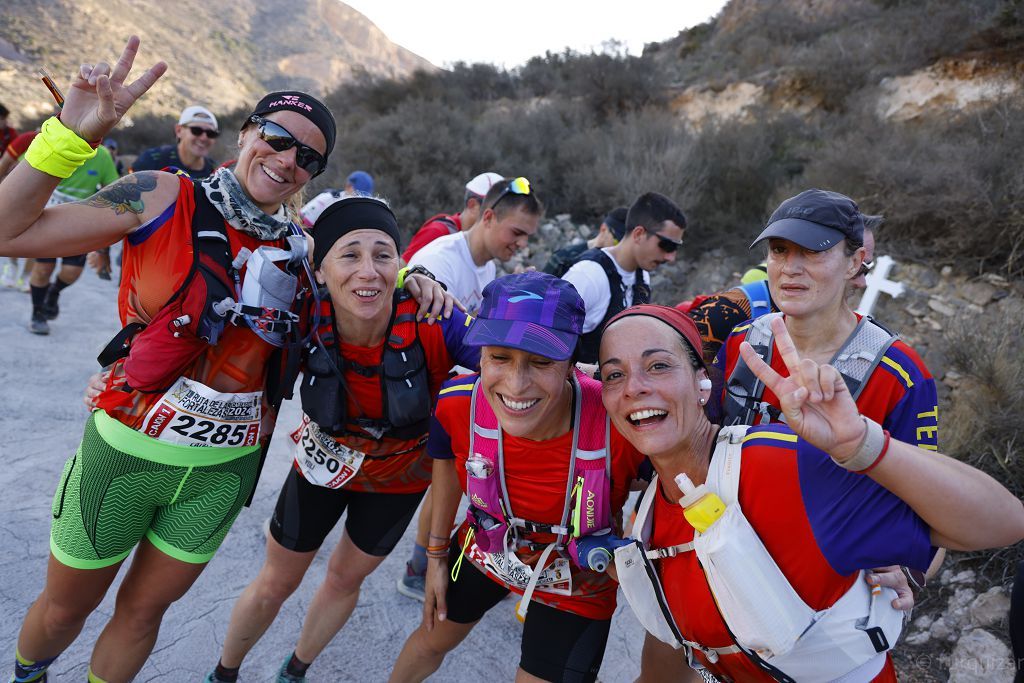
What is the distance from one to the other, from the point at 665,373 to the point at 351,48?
7496 cm

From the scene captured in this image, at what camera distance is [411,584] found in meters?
3.69

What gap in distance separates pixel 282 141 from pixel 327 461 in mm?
1266

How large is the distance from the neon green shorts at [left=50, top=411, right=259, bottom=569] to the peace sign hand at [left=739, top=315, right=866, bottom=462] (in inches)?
76.1

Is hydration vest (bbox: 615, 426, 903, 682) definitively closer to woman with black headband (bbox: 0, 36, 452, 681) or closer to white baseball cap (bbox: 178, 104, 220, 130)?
woman with black headband (bbox: 0, 36, 452, 681)

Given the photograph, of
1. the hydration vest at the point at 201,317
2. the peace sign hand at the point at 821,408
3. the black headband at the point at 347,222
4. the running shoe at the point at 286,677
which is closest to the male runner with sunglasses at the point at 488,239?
the black headband at the point at 347,222

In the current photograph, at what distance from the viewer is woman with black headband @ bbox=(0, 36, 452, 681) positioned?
80.5 inches

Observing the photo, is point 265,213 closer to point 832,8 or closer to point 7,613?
point 7,613

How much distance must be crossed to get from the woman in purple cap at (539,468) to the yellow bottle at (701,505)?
1.38ft

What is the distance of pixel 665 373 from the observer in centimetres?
174

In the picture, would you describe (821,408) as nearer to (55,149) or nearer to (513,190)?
(55,149)

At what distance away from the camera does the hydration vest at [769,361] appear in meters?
2.10

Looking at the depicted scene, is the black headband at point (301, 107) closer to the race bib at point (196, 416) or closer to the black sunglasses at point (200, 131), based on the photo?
the race bib at point (196, 416)

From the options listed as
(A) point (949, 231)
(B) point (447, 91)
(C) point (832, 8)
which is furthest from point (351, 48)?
(A) point (949, 231)

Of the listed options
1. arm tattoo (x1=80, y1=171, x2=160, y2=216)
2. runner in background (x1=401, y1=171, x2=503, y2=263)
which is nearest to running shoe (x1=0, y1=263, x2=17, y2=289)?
runner in background (x1=401, y1=171, x2=503, y2=263)
